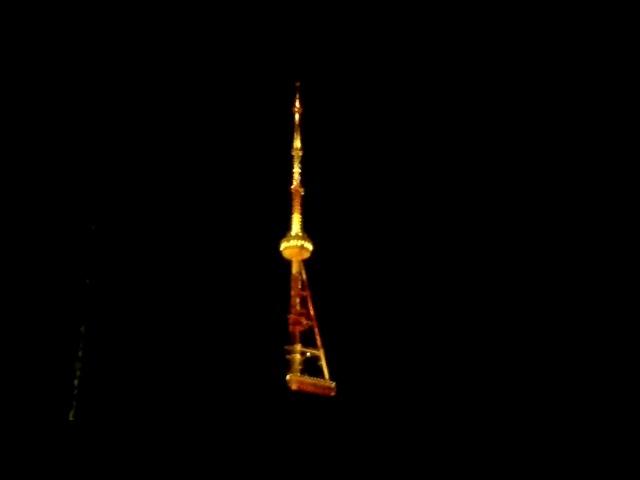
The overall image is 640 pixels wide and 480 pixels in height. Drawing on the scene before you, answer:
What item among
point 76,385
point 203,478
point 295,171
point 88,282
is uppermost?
point 295,171

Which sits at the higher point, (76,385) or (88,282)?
(88,282)

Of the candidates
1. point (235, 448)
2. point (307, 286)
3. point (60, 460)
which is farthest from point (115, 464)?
point (307, 286)

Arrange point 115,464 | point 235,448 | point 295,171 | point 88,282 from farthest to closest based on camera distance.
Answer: point 235,448, point 295,171, point 115,464, point 88,282

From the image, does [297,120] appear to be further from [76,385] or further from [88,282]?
[76,385]

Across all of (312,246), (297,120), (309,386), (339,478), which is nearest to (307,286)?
(312,246)

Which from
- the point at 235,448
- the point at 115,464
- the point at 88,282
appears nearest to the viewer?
the point at 88,282

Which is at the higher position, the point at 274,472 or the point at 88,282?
the point at 88,282

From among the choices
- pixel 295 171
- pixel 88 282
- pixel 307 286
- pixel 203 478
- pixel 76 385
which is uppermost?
pixel 295 171

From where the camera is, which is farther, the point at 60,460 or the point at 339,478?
the point at 339,478

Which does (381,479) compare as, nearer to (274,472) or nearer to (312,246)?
(274,472)
